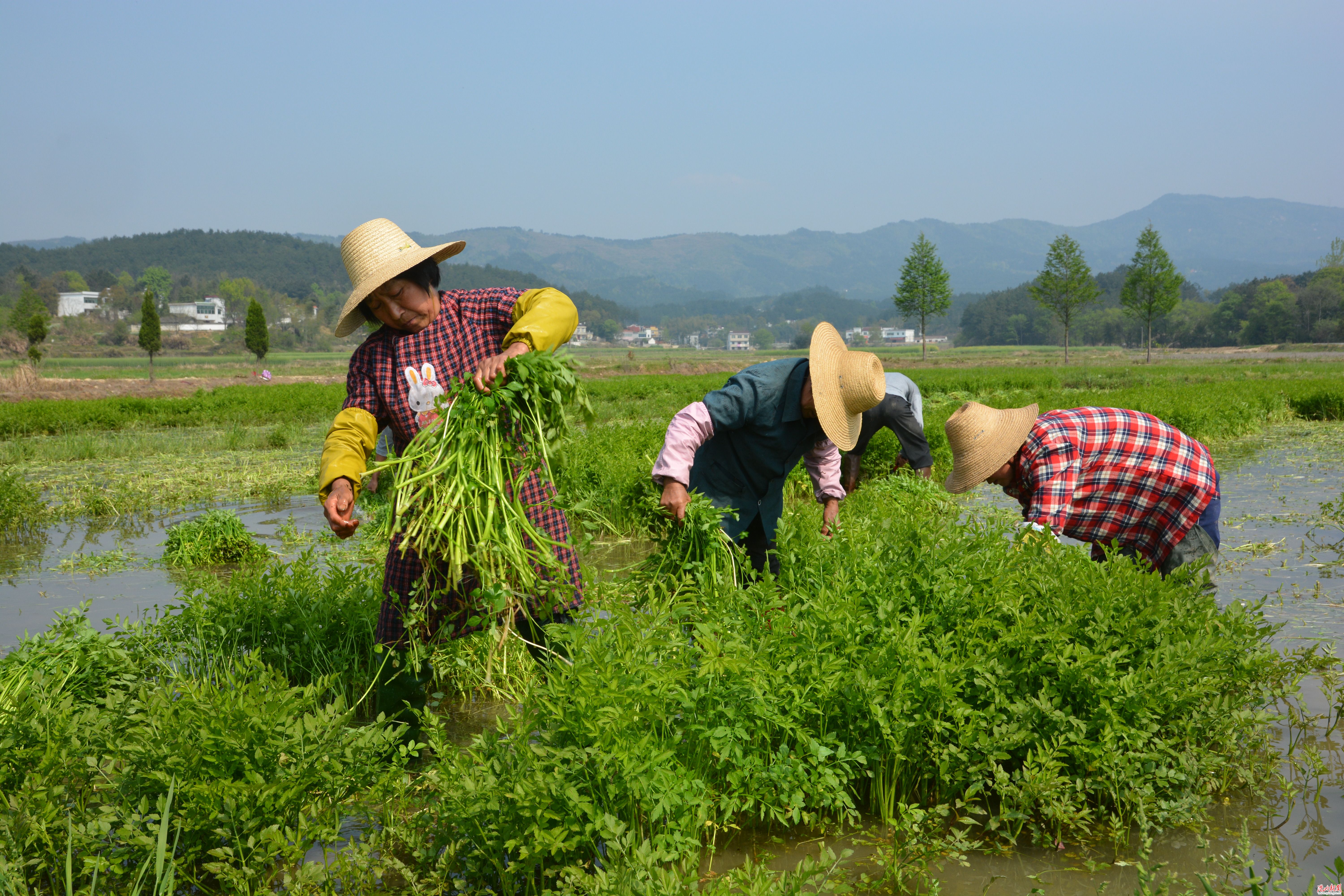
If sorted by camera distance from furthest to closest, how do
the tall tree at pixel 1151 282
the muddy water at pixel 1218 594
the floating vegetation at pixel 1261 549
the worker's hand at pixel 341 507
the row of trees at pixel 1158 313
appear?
the row of trees at pixel 1158 313, the tall tree at pixel 1151 282, the floating vegetation at pixel 1261 549, the worker's hand at pixel 341 507, the muddy water at pixel 1218 594

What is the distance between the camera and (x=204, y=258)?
169250mm

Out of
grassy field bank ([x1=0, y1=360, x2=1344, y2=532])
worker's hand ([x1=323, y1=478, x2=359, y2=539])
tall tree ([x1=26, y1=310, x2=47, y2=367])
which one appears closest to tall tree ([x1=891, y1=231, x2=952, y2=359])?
grassy field bank ([x1=0, y1=360, x2=1344, y2=532])

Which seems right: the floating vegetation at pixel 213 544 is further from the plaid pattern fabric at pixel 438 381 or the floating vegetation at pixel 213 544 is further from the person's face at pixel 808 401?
the person's face at pixel 808 401

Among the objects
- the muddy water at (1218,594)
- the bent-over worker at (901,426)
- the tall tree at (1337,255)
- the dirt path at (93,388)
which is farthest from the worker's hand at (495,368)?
the tall tree at (1337,255)

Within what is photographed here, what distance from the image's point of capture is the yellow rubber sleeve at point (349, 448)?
8.80ft

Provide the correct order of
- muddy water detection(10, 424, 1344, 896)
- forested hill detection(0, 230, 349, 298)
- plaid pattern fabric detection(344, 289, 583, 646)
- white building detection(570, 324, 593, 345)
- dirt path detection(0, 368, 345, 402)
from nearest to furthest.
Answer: muddy water detection(10, 424, 1344, 896)
plaid pattern fabric detection(344, 289, 583, 646)
dirt path detection(0, 368, 345, 402)
white building detection(570, 324, 593, 345)
forested hill detection(0, 230, 349, 298)

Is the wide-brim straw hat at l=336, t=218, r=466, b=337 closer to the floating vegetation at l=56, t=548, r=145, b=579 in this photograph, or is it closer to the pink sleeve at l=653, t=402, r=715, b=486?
the pink sleeve at l=653, t=402, r=715, b=486

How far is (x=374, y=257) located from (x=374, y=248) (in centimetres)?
4

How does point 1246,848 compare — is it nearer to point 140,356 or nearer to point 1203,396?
point 1203,396

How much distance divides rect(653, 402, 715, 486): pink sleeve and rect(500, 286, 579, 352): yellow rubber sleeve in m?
0.63

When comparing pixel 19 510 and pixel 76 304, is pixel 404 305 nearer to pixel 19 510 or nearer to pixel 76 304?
pixel 19 510

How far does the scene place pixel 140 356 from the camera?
76000 mm

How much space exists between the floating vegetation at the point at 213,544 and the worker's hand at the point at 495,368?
4.53 metres

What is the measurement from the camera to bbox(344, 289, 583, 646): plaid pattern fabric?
2.94 m
